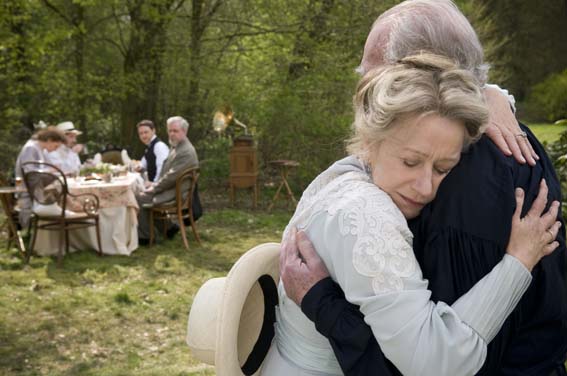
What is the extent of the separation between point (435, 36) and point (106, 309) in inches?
210

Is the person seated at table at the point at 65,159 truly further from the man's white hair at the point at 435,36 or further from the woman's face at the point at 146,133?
the man's white hair at the point at 435,36

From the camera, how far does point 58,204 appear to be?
25.6ft

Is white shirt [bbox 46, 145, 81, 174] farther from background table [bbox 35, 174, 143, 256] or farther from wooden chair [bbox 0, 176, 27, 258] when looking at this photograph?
wooden chair [bbox 0, 176, 27, 258]

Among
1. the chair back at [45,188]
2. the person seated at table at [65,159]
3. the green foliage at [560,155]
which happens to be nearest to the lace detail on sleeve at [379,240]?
the green foliage at [560,155]

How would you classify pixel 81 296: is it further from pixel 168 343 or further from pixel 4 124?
Answer: pixel 4 124

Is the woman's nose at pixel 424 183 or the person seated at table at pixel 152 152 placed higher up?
the woman's nose at pixel 424 183

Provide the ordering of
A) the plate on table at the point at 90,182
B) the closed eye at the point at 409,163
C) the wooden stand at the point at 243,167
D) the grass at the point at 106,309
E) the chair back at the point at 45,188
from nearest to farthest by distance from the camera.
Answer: the closed eye at the point at 409,163 → the grass at the point at 106,309 → the chair back at the point at 45,188 → the plate on table at the point at 90,182 → the wooden stand at the point at 243,167

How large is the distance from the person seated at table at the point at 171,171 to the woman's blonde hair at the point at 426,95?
24.0ft

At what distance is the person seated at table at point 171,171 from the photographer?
8.55 m

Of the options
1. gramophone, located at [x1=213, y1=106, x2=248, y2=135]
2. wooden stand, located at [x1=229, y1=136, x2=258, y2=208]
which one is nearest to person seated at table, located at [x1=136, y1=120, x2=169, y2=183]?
wooden stand, located at [x1=229, y1=136, x2=258, y2=208]

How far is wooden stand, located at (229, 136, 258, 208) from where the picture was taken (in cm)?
1237

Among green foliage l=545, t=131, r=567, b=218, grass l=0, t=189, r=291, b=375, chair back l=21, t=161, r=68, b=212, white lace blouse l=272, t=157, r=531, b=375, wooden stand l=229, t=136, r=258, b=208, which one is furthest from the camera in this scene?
wooden stand l=229, t=136, r=258, b=208

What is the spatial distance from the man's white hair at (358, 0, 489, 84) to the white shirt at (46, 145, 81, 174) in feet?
26.1

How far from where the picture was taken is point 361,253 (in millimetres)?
1289
